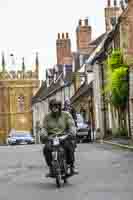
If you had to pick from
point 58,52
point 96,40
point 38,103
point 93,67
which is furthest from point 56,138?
point 38,103

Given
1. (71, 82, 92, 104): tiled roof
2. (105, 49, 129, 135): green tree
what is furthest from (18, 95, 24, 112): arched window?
(105, 49, 129, 135): green tree

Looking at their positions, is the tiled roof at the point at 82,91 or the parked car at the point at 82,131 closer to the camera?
the parked car at the point at 82,131

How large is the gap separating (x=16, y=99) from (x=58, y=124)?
305 feet

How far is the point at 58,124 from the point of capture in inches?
519

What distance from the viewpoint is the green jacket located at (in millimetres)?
13133

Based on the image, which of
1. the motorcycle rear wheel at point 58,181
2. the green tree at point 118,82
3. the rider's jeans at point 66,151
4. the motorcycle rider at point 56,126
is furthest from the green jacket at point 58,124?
the green tree at point 118,82

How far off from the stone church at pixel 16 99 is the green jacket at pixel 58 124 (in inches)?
3547

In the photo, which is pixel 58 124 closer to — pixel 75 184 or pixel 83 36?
pixel 75 184

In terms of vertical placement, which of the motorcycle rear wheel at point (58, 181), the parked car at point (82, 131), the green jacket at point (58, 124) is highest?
the green jacket at point (58, 124)

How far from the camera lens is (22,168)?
1850cm

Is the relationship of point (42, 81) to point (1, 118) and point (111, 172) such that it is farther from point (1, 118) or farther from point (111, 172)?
point (111, 172)

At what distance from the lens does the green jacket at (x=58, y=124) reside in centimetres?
1313

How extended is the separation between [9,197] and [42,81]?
99.2 m

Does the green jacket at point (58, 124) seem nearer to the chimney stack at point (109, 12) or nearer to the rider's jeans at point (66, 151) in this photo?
the rider's jeans at point (66, 151)
